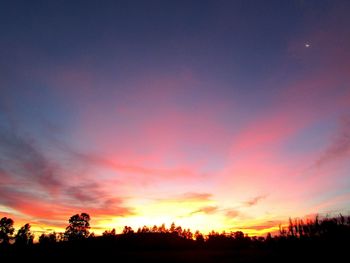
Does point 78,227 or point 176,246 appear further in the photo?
point 78,227

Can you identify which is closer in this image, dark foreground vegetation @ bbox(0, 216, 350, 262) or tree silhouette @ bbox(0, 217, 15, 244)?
dark foreground vegetation @ bbox(0, 216, 350, 262)

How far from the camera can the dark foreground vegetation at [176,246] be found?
185 feet

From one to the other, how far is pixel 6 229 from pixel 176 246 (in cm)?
8627

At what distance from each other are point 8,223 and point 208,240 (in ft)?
312

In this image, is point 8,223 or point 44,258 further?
point 8,223

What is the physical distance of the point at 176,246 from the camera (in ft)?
348

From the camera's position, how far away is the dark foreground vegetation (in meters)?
56.4

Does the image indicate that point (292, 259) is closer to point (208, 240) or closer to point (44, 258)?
point (44, 258)

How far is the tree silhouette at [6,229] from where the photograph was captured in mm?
134500

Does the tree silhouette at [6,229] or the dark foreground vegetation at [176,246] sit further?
the tree silhouette at [6,229]

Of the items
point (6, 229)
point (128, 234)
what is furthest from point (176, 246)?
point (6, 229)

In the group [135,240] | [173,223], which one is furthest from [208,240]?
[173,223]

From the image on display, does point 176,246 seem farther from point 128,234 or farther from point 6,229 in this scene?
point 6,229

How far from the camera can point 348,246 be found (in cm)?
5638
